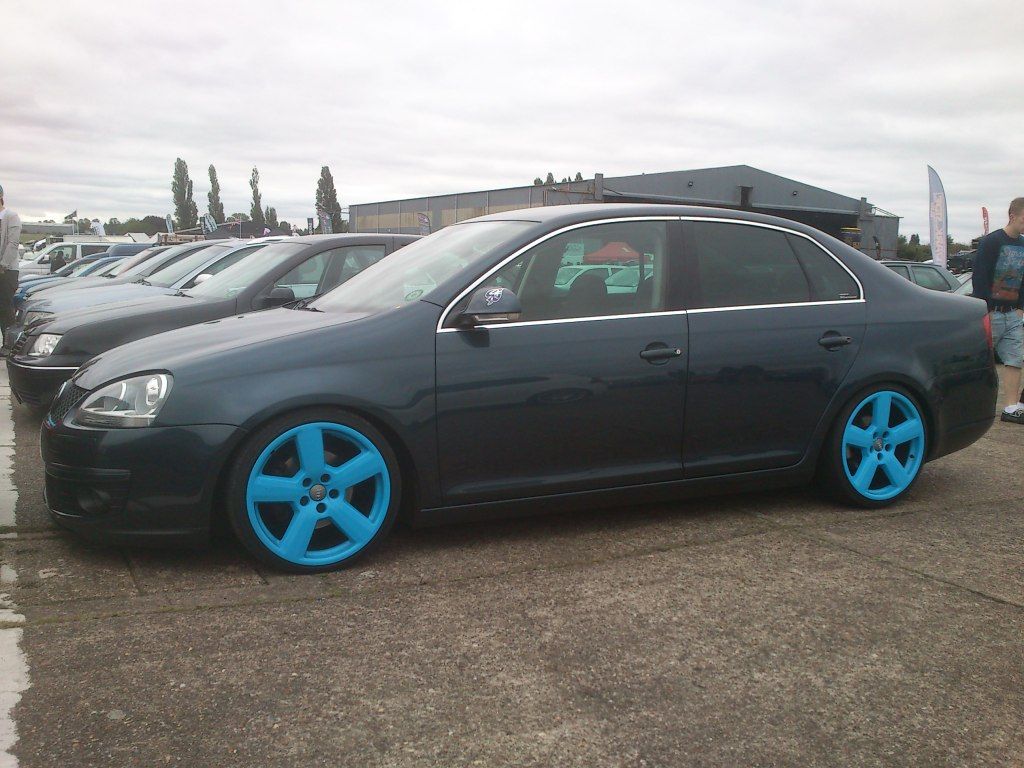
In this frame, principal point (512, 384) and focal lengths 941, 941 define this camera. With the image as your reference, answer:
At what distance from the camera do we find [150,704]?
2.59 m

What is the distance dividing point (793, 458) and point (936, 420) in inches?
33.8

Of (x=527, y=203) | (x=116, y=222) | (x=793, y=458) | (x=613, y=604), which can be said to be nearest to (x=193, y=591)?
(x=613, y=604)

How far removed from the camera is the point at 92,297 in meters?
8.55

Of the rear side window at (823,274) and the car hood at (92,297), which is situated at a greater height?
the rear side window at (823,274)

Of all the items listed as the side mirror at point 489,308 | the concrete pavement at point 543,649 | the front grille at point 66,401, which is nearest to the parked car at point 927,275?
the concrete pavement at point 543,649

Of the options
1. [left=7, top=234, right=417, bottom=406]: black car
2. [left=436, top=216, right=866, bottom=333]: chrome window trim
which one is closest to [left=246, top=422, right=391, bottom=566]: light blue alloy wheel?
[left=436, top=216, right=866, bottom=333]: chrome window trim

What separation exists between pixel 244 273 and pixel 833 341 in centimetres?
457

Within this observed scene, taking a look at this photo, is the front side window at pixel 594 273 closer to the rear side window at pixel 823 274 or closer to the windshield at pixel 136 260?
the rear side window at pixel 823 274

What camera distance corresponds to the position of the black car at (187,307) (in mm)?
6527

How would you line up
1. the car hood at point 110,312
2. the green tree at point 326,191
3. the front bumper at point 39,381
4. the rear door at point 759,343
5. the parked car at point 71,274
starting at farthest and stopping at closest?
the green tree at point 326,191, the parked car at point 71,274, the car hood at point 110,312, the front bumper at point 39,381, the rear door at point 759,343

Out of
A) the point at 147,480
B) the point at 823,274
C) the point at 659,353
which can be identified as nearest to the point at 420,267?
the point at 659,353

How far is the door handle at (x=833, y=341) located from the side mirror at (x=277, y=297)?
346 cm

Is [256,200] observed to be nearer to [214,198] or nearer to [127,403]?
[214,198]

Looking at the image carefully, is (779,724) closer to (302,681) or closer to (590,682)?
(590,682)
